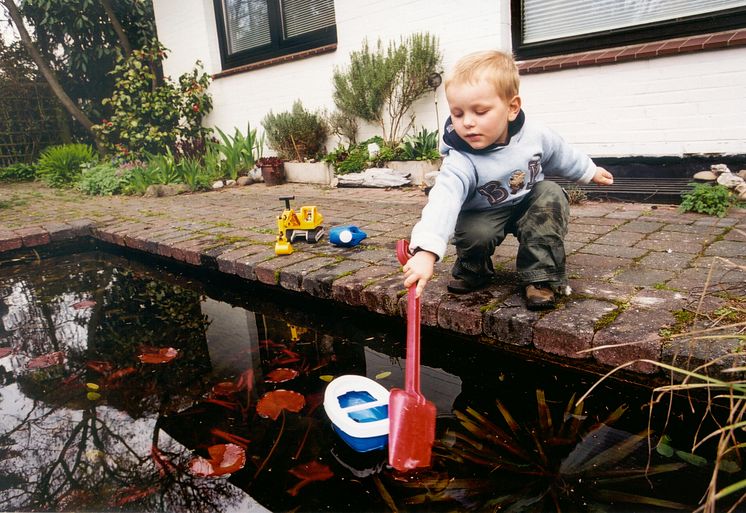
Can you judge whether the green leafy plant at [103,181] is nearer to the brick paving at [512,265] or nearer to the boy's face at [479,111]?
the brick paving at [512,265]

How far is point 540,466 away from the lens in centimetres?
138

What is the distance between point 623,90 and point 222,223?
10.9ft

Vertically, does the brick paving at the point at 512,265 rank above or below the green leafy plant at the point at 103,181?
below

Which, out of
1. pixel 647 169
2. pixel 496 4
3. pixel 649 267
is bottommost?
pixel 649 267

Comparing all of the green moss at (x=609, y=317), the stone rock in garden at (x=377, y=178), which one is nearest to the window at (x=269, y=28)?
the stone rock in garden at (x=377, y=178)

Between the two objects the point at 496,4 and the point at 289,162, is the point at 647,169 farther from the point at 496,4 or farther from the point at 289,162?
the point at 289,162

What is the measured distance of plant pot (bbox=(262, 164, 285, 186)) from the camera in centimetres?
626

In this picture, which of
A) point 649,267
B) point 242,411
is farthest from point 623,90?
point 242,411

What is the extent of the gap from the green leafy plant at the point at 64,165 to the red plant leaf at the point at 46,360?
613cm

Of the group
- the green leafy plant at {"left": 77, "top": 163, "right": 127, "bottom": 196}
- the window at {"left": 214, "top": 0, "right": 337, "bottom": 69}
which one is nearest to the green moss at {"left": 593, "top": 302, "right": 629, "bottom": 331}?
the window at {"left": 214, "top": 0, "right": 337, "bottom": 69}

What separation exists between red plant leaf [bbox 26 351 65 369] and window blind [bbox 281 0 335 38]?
17.1 ft

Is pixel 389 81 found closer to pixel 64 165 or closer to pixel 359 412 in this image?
pixel 359 412

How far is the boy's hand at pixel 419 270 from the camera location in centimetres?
142

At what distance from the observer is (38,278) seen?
3.45 meters
